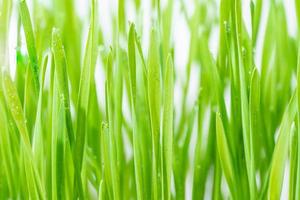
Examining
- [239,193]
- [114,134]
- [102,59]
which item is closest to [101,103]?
[102,59]

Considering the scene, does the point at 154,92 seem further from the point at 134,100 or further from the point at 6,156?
the point at 6,156

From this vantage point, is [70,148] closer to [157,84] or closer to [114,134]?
[114,134]

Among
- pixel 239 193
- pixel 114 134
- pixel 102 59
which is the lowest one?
pixel 239 193

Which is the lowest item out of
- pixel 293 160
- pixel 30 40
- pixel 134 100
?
pixel 293 160

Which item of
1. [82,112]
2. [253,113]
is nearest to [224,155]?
[253,113]

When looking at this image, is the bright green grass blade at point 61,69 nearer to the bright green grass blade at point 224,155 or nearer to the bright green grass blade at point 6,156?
the bright green grass blade at point 6,156
